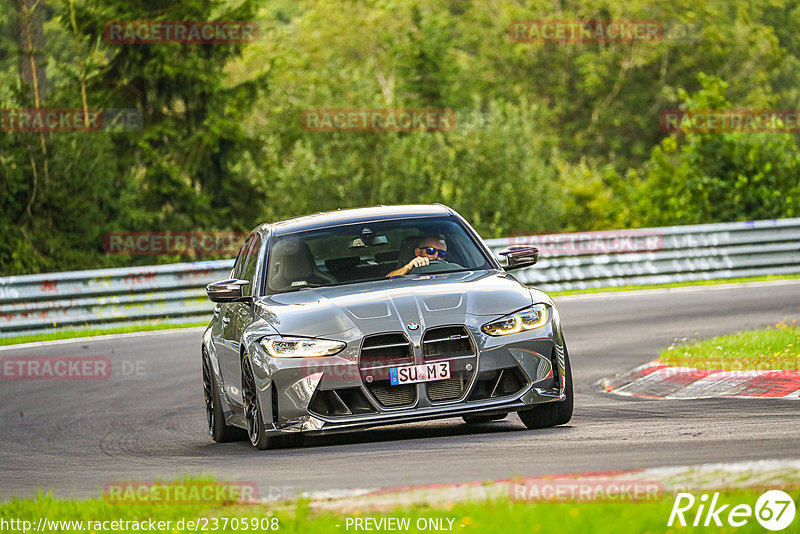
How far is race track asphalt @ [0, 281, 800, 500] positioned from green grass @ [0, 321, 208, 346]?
4.87ft

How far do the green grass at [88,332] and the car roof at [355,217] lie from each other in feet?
32.6

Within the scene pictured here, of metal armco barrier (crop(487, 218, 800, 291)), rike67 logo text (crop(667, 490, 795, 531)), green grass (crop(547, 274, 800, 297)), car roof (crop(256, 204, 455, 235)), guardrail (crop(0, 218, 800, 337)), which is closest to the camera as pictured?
rike67 logo text (crop(667, 490, 795, 531))

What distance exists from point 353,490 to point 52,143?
23614 millimetres

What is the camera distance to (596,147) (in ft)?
216

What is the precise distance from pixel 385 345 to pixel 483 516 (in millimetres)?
3196

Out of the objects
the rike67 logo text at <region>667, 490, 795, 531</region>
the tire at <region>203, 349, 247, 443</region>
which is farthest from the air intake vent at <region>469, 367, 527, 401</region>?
the rike67 logo text at <region>667, 490, 795, 531</region>

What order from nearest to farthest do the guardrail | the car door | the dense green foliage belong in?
the car door, the guardrail, the dense green foliage

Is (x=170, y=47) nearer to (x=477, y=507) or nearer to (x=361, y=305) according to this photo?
(x=361, y=305)

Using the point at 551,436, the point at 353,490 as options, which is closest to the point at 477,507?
the point at 353,490

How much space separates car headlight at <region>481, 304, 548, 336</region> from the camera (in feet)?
29.1

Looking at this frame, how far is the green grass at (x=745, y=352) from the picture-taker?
12.2 meters

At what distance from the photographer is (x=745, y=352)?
515 inches

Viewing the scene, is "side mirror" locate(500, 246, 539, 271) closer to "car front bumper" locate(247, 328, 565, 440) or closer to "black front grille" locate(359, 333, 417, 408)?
"car front bumper" locate(247, 328, 565, 440)

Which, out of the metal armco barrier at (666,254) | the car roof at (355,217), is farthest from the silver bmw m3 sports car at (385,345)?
the metal armco barrier at (666,254)
